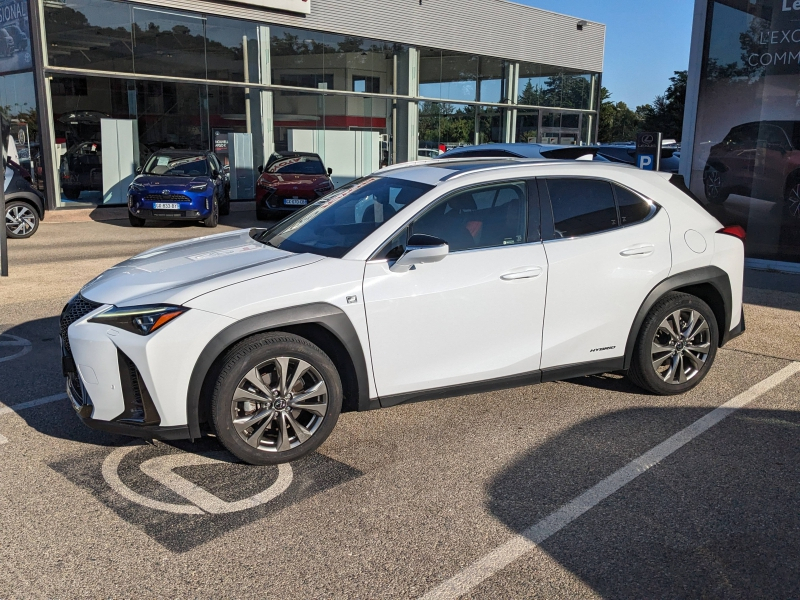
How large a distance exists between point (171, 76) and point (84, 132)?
2.79 m

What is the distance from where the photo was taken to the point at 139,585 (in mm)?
3082

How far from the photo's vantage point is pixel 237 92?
70.6 feet

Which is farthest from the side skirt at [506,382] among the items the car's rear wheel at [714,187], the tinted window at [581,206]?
the car's rear wheel at [714,187]

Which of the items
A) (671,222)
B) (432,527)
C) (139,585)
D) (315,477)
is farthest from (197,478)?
(671,222)

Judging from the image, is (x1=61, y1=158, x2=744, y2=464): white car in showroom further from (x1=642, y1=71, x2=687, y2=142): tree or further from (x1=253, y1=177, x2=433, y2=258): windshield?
(x1=642, y1=71, x2=687, y2=142): tree

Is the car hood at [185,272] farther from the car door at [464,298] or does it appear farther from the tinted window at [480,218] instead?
the tinted window at [480,218]

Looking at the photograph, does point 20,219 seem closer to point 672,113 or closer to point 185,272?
point 185,272

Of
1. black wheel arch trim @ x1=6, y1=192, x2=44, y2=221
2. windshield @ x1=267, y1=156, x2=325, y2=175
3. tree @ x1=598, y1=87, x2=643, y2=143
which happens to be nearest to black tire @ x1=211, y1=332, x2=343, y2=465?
black wheel arch trim @ x1=6, y1=192, x2=44, y2=221

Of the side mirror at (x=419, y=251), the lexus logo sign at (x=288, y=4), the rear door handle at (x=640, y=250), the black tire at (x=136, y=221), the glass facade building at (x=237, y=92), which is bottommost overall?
the black tire at (x=136, y=221)

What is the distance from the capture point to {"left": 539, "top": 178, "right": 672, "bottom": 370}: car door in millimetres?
4836

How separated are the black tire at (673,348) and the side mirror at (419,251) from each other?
1.75 meters

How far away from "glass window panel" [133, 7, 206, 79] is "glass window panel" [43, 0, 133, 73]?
30 cm

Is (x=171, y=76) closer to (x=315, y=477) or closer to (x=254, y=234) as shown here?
(x=254, y=234)

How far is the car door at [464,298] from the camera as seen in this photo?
14.2 ft
